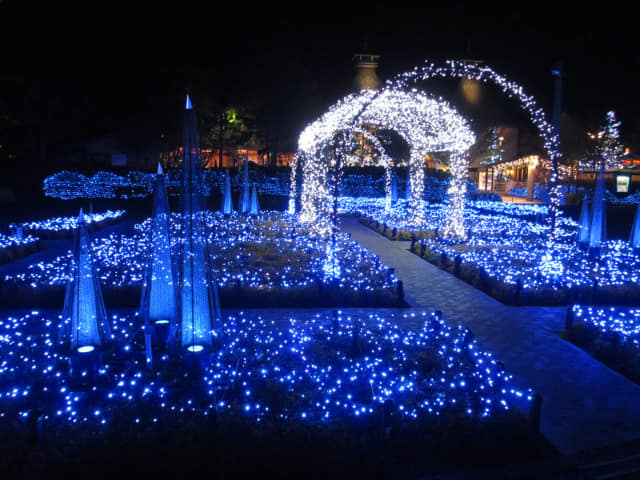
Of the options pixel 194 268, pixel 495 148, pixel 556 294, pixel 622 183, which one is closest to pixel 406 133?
pixel 556 294

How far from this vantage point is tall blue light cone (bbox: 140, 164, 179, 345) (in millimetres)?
5094

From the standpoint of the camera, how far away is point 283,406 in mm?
4344

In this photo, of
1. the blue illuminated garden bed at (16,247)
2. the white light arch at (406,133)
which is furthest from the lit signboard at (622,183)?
the blue illuminated garden bed at (16,247)

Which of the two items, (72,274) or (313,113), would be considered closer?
(72,274)

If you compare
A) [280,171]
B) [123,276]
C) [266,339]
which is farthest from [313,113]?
[266,339]

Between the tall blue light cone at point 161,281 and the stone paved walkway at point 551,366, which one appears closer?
the stone paved walkway at point 551,366

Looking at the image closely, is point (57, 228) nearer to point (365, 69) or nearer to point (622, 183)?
point (365, 69)

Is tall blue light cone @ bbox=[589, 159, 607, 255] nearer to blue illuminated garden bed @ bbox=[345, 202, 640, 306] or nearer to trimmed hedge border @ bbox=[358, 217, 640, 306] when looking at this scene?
blue illuminated garden bed @ bbox=[345, 202, 640, 306]

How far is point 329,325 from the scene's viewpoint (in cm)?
655

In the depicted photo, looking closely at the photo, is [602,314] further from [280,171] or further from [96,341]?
[280,171]

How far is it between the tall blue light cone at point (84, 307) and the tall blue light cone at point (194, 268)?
85cm

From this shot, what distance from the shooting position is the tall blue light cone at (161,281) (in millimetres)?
5094

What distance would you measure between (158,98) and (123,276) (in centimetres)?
2724

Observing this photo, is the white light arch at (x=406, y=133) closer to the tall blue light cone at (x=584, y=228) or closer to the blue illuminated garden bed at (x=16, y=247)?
the tall blue light cone at (x=584, y=228)
